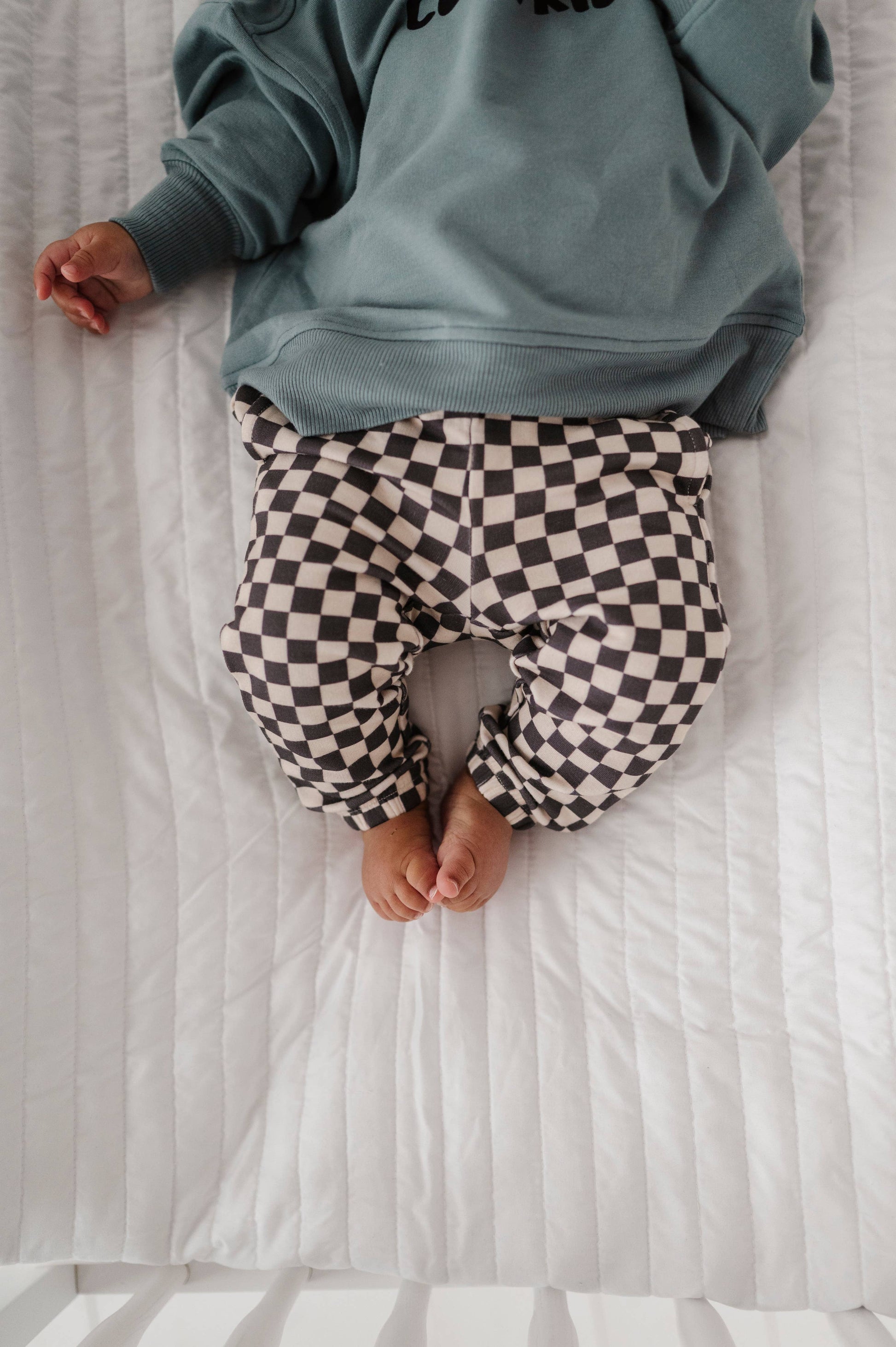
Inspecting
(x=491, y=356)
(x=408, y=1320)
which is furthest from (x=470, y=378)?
(x=408, y=1320)

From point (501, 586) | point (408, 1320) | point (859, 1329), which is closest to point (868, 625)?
point (501, 586)

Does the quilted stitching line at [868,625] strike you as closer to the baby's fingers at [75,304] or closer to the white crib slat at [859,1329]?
the white crib slat at [859,1329]

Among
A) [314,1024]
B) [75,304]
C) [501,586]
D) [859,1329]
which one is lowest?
[859,1329]

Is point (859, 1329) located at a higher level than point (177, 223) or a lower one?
lower

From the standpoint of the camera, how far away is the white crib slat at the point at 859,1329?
652 millimetres

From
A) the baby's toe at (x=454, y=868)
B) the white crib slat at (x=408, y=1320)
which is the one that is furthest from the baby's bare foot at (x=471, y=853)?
the white crib slat at (x=408, y=1320)

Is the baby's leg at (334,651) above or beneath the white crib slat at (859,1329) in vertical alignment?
above

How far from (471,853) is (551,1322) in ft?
1.21

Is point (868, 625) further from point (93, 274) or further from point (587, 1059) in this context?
point (93, 274)

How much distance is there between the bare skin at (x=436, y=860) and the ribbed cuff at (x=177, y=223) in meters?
0.57

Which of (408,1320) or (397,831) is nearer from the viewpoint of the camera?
(408,1320)

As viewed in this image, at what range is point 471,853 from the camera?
754 millimetres

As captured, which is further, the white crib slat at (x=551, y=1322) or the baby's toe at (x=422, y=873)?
the baby's toe at (x=422, y=873)

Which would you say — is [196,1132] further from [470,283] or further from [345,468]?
[470,283]
